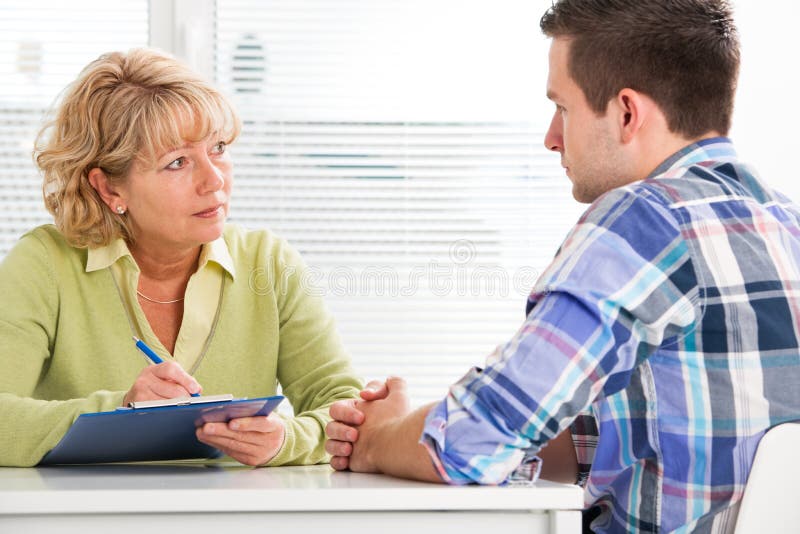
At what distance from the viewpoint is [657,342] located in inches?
38.8

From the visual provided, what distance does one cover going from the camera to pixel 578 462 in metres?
1.34

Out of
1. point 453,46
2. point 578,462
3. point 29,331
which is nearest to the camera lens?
point 578,462

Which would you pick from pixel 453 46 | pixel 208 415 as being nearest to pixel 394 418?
pixel 208 415

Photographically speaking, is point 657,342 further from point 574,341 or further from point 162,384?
point 162,384

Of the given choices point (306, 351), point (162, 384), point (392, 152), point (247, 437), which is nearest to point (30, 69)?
point (392, 152)

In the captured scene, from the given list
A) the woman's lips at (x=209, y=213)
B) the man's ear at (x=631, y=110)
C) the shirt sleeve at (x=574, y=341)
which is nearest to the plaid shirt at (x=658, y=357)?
the shirt sleeve at (x=574, y=341)

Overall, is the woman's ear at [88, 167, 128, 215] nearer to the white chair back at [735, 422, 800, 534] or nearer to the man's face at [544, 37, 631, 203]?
the man's face at [544, 37, 631, 203]

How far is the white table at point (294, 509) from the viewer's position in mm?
941

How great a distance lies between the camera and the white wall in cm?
293

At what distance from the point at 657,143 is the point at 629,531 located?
498mm

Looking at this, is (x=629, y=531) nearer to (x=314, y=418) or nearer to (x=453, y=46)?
(x=314, y=418)

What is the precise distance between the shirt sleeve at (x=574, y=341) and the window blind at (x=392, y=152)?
6.38 feet

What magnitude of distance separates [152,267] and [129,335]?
169 mm

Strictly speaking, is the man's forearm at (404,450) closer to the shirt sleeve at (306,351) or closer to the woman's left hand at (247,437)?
the woman's left hand at (247,437)
